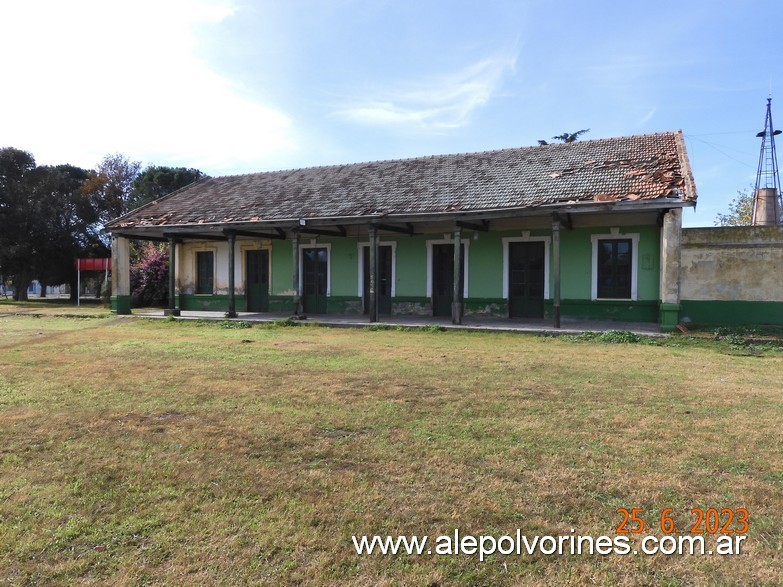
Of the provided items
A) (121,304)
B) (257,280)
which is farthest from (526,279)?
(121,304)

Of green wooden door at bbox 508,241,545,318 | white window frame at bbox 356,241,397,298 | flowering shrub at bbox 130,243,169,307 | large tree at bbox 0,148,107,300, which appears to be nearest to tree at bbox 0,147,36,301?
large tree at bbox 0,148,107,300

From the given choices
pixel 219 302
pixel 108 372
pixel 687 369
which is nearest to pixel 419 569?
pixel 108 372

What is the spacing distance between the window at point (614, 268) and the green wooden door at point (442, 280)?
13.3 feet

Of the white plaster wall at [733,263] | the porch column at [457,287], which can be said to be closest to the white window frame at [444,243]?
the porch column at [457,287]

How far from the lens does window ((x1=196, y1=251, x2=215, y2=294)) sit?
1856 cm

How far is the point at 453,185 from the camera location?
14.5 m

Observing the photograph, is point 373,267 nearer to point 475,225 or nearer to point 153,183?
point 475,225

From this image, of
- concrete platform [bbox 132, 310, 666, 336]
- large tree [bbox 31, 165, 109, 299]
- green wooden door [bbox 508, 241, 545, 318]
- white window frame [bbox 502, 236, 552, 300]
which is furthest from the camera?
large tree [bbox 31, 165, 109, 299]

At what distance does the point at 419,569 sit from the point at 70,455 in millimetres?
2665

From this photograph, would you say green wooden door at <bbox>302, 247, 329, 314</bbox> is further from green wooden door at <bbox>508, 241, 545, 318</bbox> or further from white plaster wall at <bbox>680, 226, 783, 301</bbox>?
white plaster wall at <bbox>680, 226, 783, 301</bbox>

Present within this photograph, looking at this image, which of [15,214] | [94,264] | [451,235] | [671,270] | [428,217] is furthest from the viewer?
[15,214]

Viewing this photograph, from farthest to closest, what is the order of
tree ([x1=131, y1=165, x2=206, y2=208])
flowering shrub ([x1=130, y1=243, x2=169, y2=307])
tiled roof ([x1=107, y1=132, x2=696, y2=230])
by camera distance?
tree ([x1=131, y1=165, x2=206, y2=208]) < flowering shrub ([x1=130, y1=243, x2=169, y2=307]) < tiled roof ([x1=107, y1=132, x2=696, y2=230])

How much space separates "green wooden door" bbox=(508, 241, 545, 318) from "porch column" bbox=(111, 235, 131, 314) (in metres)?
12.2

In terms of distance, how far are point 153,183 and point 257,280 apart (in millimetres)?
21564
